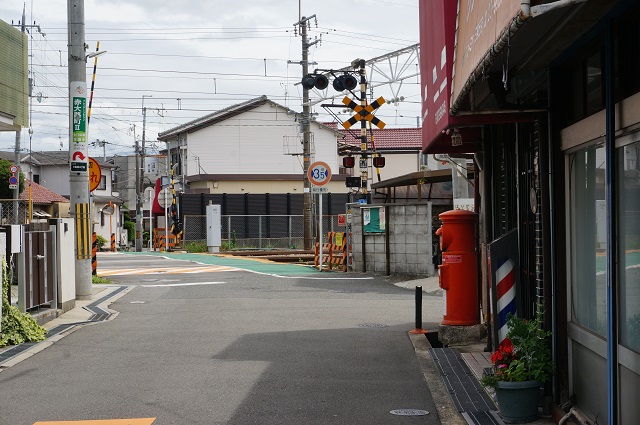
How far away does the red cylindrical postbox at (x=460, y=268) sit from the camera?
11336 mm

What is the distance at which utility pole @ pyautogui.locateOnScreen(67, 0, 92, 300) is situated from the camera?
57.2 feet

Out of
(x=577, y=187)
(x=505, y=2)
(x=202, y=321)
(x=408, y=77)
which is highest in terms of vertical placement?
(x=408, y=77)

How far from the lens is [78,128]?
1762 centimetres

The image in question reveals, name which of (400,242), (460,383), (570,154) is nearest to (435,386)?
(460,383)

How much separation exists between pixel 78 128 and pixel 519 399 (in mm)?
12997

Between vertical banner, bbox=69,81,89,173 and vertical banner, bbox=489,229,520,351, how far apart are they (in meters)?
11.2

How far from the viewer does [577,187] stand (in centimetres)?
664

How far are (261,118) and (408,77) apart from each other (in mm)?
28210

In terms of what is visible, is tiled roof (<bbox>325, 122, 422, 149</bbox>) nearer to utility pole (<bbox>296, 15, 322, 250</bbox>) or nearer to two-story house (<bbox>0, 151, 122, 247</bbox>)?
two-story house (<bbox>0, 151, 122, 247</bbox>)

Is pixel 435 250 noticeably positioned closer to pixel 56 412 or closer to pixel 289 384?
pixel 289 384

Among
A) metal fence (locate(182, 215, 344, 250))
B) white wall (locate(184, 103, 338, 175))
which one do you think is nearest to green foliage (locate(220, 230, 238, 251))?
metal fence (locate(182, 215, 344, 250))

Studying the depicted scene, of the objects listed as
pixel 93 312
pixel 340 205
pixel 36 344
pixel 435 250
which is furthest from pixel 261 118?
pixel 36 344

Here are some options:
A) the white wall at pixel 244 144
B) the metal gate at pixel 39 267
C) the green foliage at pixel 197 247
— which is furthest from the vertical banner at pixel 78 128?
the white wall at pixel 244 144

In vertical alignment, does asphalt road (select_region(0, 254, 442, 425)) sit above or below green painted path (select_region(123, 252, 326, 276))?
below
